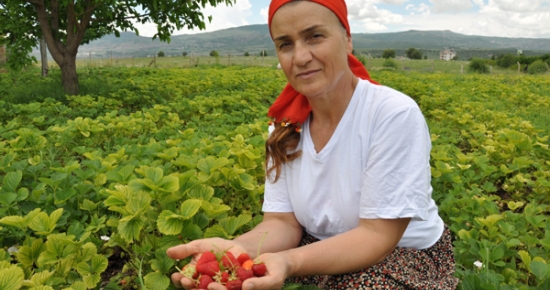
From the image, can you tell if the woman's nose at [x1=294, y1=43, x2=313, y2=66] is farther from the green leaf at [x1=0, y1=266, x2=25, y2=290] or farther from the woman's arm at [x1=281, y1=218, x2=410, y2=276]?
the green leaf at [x1=0, y1=266, x2=25, y2=290]

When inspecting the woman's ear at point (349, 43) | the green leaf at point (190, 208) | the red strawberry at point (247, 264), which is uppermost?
the woman's ear at point (349, 43)

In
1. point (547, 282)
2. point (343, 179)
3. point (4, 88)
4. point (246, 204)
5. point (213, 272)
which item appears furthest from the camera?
point (4, 88)

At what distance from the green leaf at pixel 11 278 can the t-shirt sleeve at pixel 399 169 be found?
126 cm

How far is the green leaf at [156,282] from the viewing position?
174cm

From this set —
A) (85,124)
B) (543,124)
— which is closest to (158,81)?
(85,124)

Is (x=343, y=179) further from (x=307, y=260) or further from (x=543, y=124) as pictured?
(x=543, y=124)

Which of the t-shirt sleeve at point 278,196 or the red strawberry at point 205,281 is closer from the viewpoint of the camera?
the red strawberry at point 205,281

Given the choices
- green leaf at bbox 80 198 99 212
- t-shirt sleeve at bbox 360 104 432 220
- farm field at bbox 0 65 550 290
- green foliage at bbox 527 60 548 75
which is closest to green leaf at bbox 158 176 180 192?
farm field at bbox 0 65 550 290

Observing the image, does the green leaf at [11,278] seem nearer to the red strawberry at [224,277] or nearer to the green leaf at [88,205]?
the red strawberry at [224,277]

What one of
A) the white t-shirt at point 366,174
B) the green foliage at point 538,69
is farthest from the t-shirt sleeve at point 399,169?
the green foliage at point 538,69

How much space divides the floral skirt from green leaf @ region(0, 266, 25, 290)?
104 centimetres

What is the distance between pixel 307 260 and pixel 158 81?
10.3 meters

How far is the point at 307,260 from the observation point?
1.61m

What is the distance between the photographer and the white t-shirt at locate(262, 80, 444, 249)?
1.61 m
